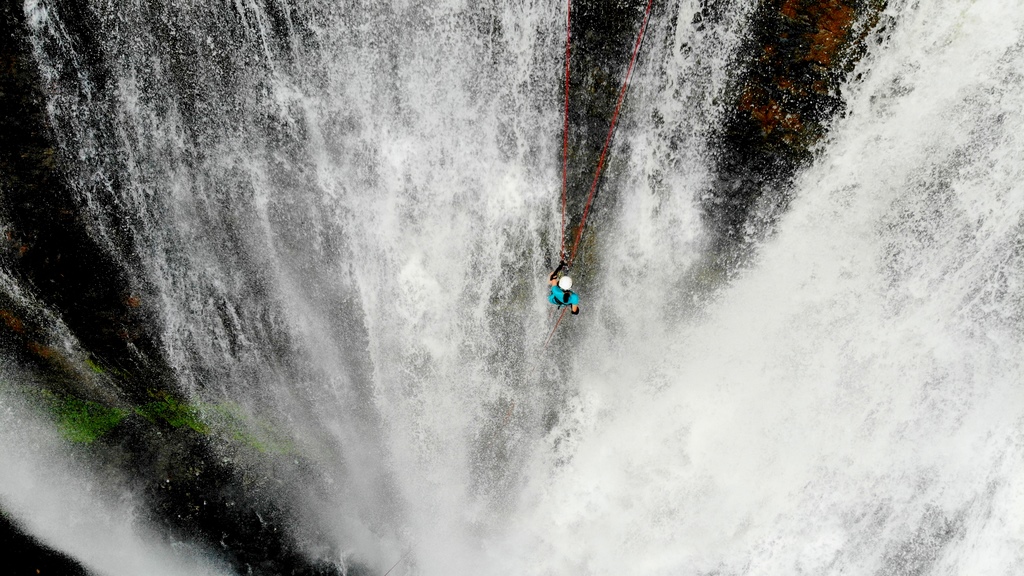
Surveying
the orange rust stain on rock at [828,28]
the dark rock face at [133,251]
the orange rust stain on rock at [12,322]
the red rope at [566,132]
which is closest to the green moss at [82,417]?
the dark rock face at [133,251]

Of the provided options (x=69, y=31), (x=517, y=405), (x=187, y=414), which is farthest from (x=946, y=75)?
(x=187, y=414)

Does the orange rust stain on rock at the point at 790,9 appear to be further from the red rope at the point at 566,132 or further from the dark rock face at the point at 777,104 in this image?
the red rope at the point at 566,132

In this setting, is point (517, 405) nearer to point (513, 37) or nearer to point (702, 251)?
point (702, 251)

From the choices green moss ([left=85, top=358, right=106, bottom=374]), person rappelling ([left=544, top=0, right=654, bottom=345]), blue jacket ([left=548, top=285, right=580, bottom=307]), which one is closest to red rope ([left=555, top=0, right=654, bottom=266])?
person rappelling ([left=544, top=0, right=654, bottom=345])

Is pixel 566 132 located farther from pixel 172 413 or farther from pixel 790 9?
pixel 172 413

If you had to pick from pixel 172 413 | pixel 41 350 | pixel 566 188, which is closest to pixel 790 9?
pixel 566 188

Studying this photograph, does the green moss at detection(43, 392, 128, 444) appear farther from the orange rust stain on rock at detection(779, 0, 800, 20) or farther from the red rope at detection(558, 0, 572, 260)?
the orange rust stain on rock at detection(779, 0, 800, 20)
